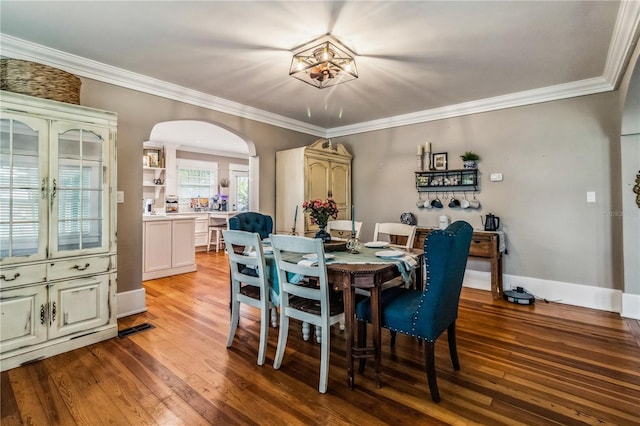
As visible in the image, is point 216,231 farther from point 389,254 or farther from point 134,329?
point 389,254

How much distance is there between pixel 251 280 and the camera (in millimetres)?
2305

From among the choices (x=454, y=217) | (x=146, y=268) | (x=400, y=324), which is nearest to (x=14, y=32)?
(x=146, y=268)

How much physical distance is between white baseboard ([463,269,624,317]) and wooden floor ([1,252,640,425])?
403 mm

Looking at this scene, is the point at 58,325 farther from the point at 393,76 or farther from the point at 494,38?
the point at 494,38

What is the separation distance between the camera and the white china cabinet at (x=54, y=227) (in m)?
2.15

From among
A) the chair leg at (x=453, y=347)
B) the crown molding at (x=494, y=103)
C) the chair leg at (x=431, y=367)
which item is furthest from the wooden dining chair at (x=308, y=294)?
the crown molding at (x=494, y=103)

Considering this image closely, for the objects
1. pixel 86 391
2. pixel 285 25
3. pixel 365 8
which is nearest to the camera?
pixel 86 391

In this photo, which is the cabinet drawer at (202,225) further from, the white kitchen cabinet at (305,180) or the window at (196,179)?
the white kitchen cabinet at (305,180)

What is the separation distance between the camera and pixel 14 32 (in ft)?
7.77

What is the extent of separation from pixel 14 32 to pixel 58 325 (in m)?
2.28

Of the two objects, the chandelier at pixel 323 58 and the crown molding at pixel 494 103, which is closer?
the chandelier at pixel 323 58

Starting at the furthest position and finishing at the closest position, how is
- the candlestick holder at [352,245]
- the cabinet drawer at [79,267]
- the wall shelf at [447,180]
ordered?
1. the wall shelf at [447,180]
2. the candlestick holder at [352,245]
3. the cabinet drawer at [79,267]

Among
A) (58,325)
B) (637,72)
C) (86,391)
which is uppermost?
(637,72)

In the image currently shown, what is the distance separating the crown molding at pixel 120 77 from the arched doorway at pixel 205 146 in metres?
0.50
